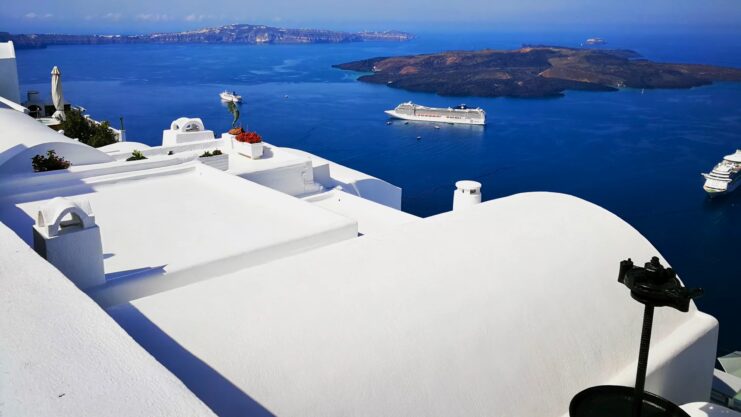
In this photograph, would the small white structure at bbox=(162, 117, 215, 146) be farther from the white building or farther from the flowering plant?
the white building

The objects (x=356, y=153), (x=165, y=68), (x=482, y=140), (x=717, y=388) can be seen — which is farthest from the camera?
(x=165, y=68)

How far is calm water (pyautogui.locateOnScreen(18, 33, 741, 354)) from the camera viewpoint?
3278cm

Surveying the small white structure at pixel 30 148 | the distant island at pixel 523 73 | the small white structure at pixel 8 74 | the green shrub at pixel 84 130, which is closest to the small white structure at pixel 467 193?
the small white structure at pixel 30 148

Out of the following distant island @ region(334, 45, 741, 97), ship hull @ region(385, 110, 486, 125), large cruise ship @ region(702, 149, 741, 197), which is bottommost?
large cruise ship @ region(702, 149, 741, 197)

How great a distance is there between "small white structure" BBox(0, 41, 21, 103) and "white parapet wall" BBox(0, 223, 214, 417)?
22.9 m

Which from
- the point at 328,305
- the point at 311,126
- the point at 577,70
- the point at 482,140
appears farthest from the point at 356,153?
the point at 577,70

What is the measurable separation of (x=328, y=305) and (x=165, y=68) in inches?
4411

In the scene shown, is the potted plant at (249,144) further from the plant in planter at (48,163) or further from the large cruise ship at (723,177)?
the large cruise ship at (723,177)

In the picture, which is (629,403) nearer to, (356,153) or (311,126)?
(356,153)

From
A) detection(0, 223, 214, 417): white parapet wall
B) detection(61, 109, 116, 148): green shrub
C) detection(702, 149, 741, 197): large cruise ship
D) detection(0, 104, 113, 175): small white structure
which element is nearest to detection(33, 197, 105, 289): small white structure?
detection(0, 223, 214, 417): white parapet wall

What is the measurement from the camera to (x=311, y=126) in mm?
54125

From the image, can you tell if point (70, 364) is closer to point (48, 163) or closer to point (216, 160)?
point (48, 163)

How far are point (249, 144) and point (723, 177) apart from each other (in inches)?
1448

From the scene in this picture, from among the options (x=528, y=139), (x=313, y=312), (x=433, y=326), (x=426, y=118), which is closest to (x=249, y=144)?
(x=313, y=312)
